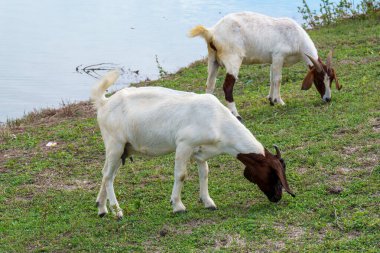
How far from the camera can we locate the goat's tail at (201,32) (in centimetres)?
999

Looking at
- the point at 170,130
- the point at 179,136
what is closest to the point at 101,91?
the point at 170,130

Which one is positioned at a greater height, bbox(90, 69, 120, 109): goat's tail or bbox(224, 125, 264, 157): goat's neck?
bbox(90, 69, 120, 109): goat's tail

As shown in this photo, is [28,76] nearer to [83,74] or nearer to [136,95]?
[83,74]

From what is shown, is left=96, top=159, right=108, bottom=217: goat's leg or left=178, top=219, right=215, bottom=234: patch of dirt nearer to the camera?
left=178, top=219, right=215, bottom=234: patch of dirt

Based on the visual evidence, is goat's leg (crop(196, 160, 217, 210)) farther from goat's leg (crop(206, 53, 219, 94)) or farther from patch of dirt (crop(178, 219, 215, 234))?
goat's leg (crop(206, 53, 219, 94))

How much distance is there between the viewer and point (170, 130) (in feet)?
22.3

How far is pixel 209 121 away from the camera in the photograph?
666 centimetres

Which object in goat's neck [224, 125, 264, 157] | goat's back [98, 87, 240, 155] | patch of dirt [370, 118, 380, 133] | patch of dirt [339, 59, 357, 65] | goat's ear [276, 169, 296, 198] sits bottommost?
patch of dirt [339, 59, 357, 65]

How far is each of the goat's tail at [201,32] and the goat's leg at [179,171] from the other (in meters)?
3.63

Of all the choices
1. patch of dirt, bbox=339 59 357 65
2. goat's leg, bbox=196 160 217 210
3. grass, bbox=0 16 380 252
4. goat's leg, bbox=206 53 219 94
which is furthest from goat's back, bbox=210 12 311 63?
goat's leg, bbox=196 160 217 210

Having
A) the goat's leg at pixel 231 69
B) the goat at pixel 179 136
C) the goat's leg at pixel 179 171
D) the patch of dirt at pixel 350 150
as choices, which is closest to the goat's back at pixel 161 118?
the goat at pixel 179 136

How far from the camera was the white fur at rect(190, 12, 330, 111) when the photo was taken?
10.1m

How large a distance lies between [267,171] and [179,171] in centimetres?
82

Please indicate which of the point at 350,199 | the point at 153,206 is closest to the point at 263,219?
the point at 350,199
